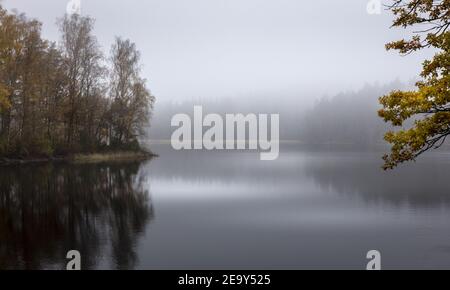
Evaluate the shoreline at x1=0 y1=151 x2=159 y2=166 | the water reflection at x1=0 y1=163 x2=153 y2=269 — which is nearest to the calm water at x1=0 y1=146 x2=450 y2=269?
the water reflection at x1=0 y1=163 x2=153 y2=269

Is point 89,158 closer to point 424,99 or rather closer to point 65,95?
point 65,95

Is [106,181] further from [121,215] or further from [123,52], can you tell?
[123,52]

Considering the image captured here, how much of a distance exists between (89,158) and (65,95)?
334 inches

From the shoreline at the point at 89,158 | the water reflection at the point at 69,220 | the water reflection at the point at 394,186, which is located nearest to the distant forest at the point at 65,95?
the shoreline at the point at 89,158

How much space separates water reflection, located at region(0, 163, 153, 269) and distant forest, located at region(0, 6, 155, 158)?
17.0 meters

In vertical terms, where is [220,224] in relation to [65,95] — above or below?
below

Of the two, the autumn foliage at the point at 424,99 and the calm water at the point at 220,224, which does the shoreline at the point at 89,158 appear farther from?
the autumn foliage at the point at 424,99

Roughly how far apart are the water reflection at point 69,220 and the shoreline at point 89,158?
16021 mm

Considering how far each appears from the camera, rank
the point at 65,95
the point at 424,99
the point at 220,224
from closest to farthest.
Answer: the point at 424,99 < the point at 220,224 < the point at 65,95

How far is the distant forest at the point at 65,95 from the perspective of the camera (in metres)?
52.1

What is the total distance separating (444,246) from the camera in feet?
53.6

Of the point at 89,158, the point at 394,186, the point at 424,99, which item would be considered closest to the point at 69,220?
the point at 424,99

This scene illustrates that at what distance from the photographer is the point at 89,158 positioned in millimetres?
60750
